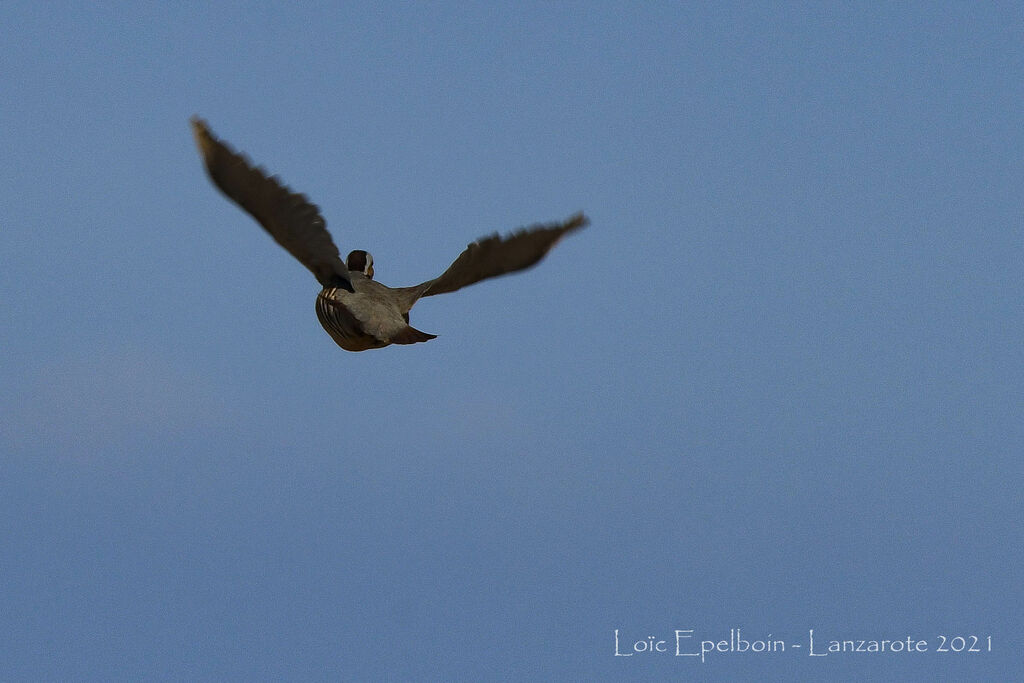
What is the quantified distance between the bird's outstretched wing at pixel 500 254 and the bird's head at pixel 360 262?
700 mm

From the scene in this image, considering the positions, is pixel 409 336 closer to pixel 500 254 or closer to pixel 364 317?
pixel 364 317

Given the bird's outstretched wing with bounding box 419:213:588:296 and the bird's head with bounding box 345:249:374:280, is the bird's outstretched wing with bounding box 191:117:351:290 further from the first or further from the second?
the bird's outstretched wing with bounding box 419:213:588:296

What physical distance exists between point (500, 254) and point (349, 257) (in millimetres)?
1976

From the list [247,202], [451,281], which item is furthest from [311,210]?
[451,281]

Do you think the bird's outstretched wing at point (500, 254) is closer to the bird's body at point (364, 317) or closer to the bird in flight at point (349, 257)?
the bird in flight at point (349, 257)

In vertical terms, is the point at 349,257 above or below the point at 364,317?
above

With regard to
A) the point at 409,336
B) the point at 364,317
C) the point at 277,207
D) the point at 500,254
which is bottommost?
the point at 409,336

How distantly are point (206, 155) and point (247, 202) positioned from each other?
0.65 m

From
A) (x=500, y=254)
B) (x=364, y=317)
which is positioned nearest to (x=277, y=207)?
(x=364, y=317)

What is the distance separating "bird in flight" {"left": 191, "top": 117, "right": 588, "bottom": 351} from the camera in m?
11.8

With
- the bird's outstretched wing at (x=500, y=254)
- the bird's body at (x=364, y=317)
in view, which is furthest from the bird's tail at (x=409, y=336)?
the bird's outstretched wing at (x=500, y=254)

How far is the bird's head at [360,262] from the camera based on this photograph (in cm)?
1341

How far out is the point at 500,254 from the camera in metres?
12.6

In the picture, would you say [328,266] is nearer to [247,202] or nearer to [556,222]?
[247,202]
